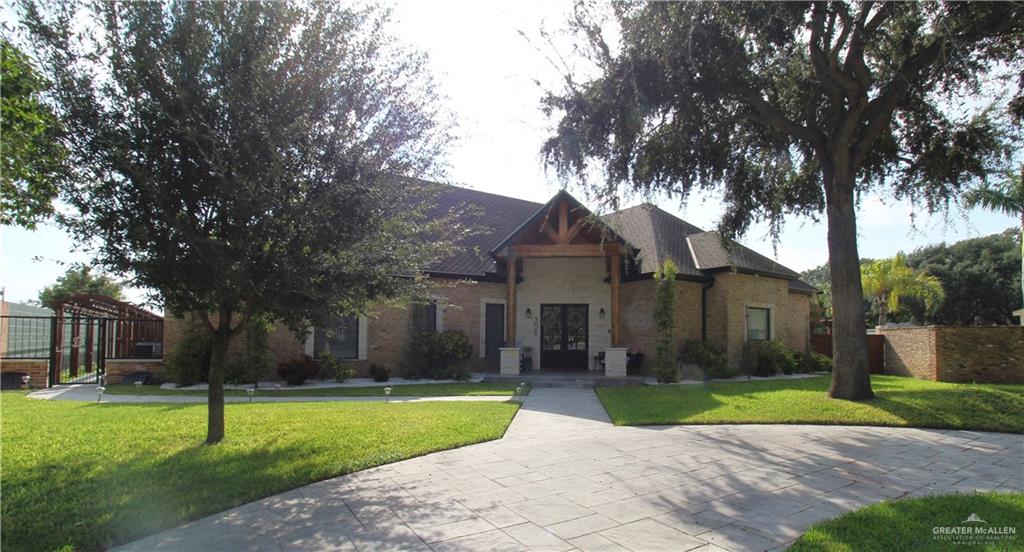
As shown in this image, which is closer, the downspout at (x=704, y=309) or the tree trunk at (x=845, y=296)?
the tree trunk at (x=845, y=296)

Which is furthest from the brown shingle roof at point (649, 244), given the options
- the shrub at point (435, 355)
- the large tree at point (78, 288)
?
the large tree at point (78, 288)

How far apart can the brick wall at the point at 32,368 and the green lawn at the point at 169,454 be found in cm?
488

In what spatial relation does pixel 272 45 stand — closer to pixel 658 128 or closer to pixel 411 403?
pixel 411 403

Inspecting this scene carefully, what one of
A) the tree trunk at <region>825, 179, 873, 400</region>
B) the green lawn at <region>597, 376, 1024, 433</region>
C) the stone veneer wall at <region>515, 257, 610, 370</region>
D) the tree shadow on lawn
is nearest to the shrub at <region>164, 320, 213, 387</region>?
the tree shadow on lawn

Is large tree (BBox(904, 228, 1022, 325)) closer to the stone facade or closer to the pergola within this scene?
the stone facade

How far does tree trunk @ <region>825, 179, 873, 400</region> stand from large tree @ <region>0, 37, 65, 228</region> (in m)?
13.1

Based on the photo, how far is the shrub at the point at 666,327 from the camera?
1466 centimetres

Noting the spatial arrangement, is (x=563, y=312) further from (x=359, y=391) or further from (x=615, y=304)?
(x=359, y=391)

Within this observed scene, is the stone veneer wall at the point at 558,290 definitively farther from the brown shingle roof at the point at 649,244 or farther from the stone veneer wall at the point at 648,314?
the brown shingle roof at the point at 649,244

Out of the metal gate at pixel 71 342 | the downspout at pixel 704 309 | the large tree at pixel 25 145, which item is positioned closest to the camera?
the large tree at pixel 25 145

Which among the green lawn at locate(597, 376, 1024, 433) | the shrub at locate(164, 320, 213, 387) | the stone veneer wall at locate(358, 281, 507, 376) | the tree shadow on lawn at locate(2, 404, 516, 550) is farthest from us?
the stone veneer wall at locate(358, 281, 507, 376)

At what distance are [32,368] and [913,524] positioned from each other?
18.8 m

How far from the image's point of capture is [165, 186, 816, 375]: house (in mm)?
15523

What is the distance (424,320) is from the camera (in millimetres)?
16047
